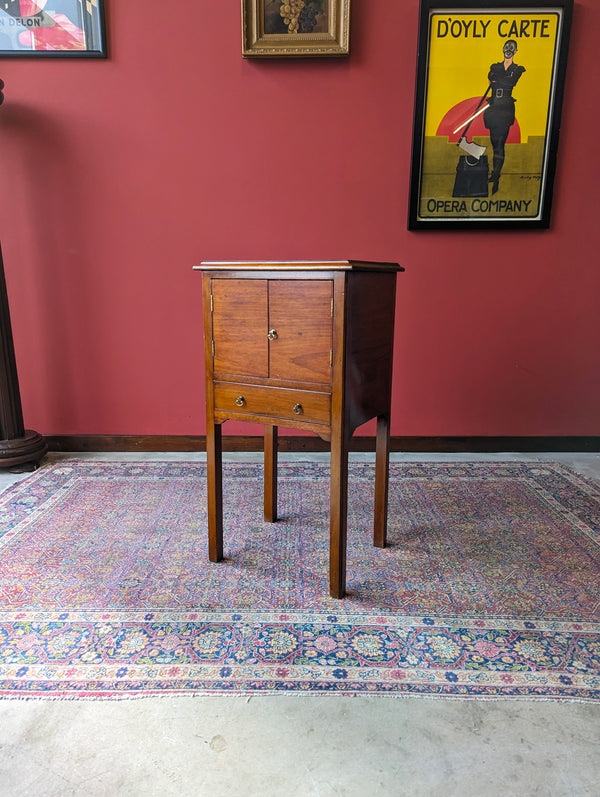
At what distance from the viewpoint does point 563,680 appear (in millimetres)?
1327

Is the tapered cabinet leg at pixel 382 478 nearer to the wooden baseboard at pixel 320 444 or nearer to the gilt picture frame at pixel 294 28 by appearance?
the wooden baseboard at pixel 320 444

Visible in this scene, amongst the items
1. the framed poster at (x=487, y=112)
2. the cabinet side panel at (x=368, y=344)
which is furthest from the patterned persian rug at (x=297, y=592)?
the framed poster at (x=487, y=112)

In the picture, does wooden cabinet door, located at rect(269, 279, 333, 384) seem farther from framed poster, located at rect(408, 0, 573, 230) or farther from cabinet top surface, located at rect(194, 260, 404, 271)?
framed poster, located at rect(408, 0, 573, 230)

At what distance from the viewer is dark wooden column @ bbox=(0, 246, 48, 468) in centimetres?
271

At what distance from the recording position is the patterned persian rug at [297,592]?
135 cm

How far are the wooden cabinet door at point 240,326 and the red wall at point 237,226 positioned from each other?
4.24ft

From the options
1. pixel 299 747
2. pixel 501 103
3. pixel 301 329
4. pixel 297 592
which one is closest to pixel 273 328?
pixel 301 329

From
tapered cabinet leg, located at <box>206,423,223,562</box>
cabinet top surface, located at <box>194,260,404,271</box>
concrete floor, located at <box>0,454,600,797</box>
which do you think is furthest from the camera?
tapered cabinet leg, located at <box>206,423,223,562</box>

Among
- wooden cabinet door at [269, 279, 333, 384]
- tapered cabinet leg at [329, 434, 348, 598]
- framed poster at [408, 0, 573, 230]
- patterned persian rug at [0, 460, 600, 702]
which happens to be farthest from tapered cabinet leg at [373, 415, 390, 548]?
framed poster at [408, 0, 573, 230]

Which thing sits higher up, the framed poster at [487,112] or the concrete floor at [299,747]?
the framed poster at [487,112]

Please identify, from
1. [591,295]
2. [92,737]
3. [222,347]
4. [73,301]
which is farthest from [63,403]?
[591,295]

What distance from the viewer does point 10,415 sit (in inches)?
110

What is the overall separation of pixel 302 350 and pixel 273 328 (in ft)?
0.38

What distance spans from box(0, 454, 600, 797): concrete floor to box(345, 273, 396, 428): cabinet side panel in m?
0.78
